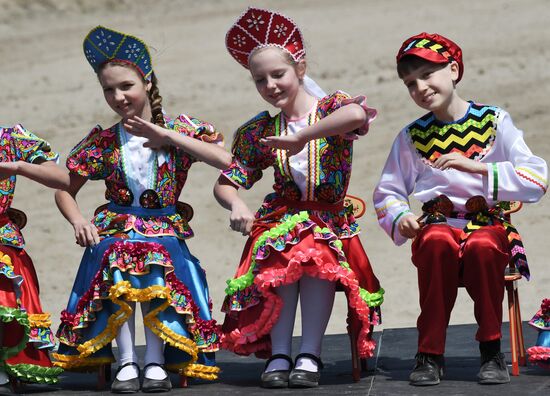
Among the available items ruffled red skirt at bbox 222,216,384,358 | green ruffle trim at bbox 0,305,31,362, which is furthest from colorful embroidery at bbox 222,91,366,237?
green ruffle trim at bbox 0,305,31,362

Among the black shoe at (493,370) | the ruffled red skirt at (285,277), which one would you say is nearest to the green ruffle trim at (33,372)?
the ruffled red skirt at (285,277)

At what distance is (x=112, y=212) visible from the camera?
5922mm

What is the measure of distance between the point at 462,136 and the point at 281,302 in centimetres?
102

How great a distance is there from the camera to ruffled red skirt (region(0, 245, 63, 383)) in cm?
571

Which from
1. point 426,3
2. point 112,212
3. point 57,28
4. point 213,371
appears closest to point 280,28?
point 112,212

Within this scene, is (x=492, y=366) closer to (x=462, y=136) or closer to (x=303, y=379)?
(x=303, y=379)

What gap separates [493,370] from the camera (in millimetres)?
5543

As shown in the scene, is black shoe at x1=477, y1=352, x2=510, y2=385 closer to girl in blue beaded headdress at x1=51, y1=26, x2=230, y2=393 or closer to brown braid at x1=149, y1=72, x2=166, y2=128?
girl in blue beaded headdress at x1=51, y1=26, x2=230, y2=393

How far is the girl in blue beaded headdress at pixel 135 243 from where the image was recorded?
571 centimetres

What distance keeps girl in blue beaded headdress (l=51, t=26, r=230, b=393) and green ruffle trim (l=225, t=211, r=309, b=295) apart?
0.68 ft

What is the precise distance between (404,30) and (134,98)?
12.5m

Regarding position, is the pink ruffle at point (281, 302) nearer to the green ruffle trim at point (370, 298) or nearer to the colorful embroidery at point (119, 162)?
the green ruffle trim at point (370, 298)

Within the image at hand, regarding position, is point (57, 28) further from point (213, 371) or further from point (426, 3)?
point (213, 371)

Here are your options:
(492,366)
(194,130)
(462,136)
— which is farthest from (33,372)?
(462,136)
